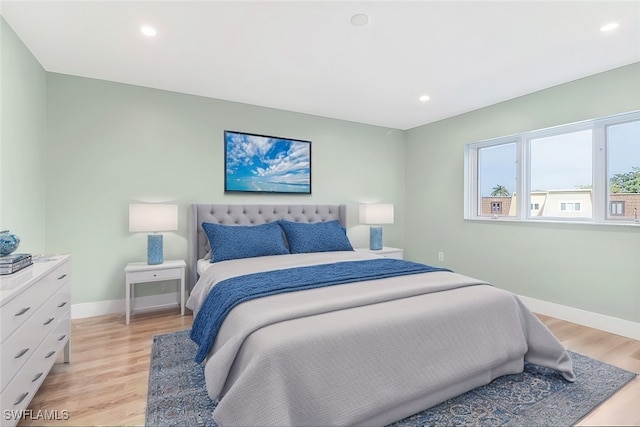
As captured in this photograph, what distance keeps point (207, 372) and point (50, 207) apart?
2.62 metres

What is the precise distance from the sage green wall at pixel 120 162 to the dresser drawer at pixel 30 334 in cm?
122

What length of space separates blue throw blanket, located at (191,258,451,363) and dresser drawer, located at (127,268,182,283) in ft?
3.78

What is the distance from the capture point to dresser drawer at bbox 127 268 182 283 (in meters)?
3.02

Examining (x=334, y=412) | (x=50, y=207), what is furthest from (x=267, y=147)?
(x=334, y=412)

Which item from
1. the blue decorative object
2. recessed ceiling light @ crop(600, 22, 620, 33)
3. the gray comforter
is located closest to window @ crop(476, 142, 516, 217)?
recessed ceiling light @ crop(600, 22, 620, 33)

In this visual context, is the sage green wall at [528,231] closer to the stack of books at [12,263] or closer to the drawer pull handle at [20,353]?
the drawer pull handle at [20,353]

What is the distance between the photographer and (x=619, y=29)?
89.6 inches

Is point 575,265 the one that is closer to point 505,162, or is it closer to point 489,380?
point 505,162

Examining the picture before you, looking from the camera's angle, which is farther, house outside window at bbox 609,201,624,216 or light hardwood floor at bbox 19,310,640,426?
house outside window at bbox 609,201,624,216

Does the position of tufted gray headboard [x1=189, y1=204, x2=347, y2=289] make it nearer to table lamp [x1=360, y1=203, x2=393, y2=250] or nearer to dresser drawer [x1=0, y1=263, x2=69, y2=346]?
table lamp [x1=360, y1=203, x2=393, y2=250]

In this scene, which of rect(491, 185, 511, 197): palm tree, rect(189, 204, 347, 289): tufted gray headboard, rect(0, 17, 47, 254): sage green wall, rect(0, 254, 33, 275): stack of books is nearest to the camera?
rect(0, 254, 33, 275): stack of books

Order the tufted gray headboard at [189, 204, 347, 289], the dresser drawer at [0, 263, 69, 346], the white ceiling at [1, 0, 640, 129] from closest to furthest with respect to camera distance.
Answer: the dresser drawer at [0, 263, 69, 346]
the white ceiling at [1, 0, 640, 129]
the tufted gray headboard at [189, 204, 347, 289]

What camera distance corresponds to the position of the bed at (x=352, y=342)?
1.36 meters

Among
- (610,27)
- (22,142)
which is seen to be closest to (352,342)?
(610,27)
